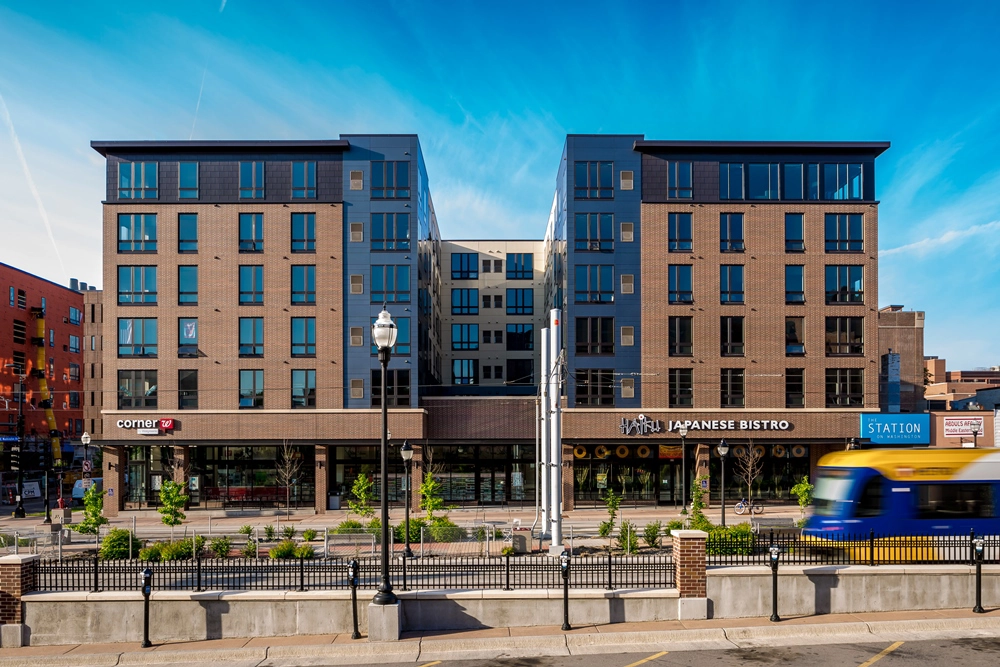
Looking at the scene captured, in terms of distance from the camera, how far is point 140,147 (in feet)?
141

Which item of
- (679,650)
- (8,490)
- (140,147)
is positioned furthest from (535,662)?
(8,490)

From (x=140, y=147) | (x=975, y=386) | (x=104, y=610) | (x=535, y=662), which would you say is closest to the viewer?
(x=535, y=662)

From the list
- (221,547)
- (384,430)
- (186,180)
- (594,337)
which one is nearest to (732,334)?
(594,337)

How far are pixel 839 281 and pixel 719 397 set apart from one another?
10627 millimetres

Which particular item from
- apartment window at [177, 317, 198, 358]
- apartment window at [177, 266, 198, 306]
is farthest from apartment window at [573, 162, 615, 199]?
apartment window at [177, 317, 198, 358]

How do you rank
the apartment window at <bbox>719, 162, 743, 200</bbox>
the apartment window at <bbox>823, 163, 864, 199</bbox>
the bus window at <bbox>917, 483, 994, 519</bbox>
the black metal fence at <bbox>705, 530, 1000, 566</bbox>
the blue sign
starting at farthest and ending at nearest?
the apartment window at <bbox>823, 163, 864, 199</bbox> → the apartment window at <bbox>719, 162, 743, 200</bbox> → the blue sign → the bus window at <bbox>917, 483, 994, 519</bbox> → the black metal fence at <bbox>705, 530, 1000, 566</bbox>

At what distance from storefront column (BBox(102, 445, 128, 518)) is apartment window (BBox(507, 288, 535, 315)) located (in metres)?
31.7

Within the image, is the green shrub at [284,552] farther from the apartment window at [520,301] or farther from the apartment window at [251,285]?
the apartment window at [520,301]

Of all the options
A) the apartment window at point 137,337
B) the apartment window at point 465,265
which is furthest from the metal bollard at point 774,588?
the apartment window at point 465,265

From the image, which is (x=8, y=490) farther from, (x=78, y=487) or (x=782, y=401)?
(x=782, y=401)

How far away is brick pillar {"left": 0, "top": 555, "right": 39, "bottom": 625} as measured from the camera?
15.9 meters

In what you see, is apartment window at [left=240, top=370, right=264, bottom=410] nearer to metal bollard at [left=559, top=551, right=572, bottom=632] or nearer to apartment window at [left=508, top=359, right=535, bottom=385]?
apartment window at [left=508, top=359, right=535, bottom=385]

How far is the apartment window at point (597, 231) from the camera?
4412 cm

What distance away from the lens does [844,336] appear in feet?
145
